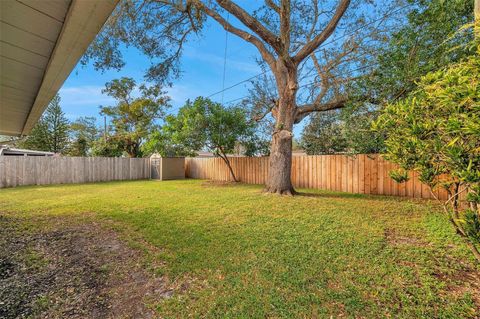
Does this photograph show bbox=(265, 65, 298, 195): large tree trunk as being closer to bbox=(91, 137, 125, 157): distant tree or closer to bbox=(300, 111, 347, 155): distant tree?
bbox=(300, 111, 347, 155): distant tree

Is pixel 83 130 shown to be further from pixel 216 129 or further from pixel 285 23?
pixel 285 23

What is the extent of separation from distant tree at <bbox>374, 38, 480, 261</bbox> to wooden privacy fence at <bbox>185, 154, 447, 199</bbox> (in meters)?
3.85

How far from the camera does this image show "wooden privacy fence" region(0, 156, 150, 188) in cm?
948

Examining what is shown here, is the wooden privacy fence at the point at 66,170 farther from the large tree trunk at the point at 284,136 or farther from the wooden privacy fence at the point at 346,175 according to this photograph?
the large tree trunk at the point at 284,136

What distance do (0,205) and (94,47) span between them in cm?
473

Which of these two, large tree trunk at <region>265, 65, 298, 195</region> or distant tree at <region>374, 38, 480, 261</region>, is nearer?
distant tree at <region>374, 38, 480, 261</region>

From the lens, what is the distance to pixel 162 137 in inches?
517

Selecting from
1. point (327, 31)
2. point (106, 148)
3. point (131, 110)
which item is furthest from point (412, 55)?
point (131, 110)

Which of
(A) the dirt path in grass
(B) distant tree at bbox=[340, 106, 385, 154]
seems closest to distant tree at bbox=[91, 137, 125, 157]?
(A) the dirt path in grass

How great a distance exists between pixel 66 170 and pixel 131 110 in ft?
23.2

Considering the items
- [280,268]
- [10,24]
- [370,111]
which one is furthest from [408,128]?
[370,111]

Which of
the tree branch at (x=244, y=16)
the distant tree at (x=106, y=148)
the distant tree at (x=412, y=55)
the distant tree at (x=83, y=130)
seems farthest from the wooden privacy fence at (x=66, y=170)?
the distant tree at (x=412, y=55)

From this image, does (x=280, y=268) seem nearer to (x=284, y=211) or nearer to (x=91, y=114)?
(x=284, y=211)

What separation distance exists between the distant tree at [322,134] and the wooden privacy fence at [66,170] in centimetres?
953
